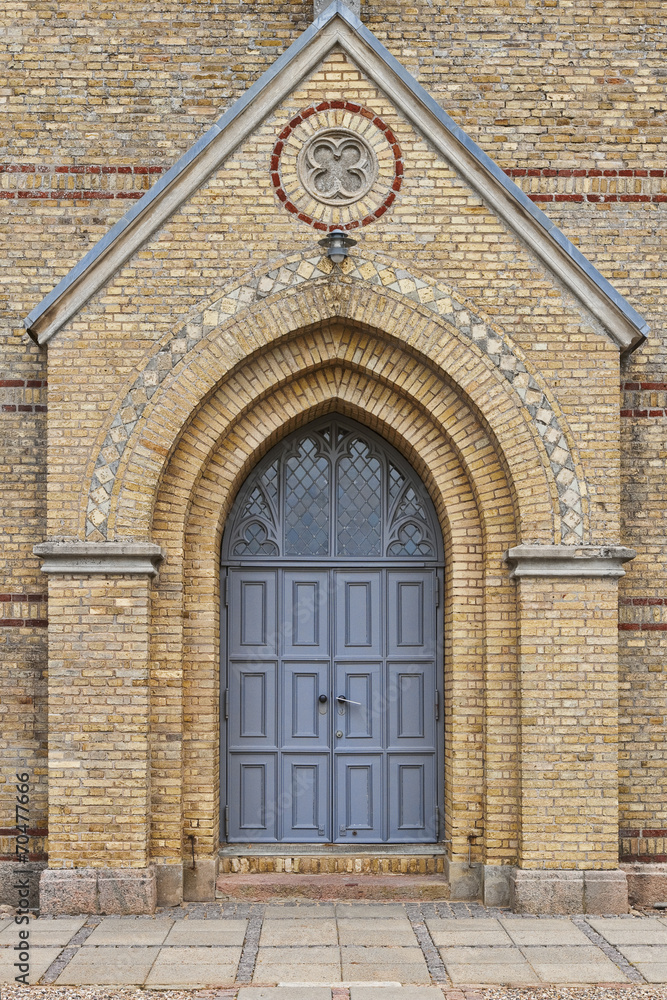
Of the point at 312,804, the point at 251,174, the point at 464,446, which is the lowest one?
the point at 312,804

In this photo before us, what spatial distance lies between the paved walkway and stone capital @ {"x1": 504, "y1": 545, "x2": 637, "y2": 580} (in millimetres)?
2620

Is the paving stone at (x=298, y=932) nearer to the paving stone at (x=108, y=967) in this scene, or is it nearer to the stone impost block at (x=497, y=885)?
the paving stone at (x=108, y=967)

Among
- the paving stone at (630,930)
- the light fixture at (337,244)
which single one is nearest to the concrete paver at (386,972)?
the paving stone at (630,930)

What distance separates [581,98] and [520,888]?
670 cm

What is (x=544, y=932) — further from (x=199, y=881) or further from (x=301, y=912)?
(x=199, y=881)

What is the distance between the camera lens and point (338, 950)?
723 centimetres

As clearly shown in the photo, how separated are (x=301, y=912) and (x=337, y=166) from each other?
19.4ft

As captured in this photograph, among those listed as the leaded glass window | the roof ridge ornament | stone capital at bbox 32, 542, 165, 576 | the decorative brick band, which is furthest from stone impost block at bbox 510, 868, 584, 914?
the roof ridge ornament

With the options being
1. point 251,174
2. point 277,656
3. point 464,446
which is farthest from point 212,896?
point 251,174

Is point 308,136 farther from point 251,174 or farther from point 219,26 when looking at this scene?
point 219,26

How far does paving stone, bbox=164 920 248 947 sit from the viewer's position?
7375mm

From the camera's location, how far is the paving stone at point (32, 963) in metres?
6.66

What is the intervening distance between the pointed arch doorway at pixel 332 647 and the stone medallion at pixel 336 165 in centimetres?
182

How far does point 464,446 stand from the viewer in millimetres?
8609
